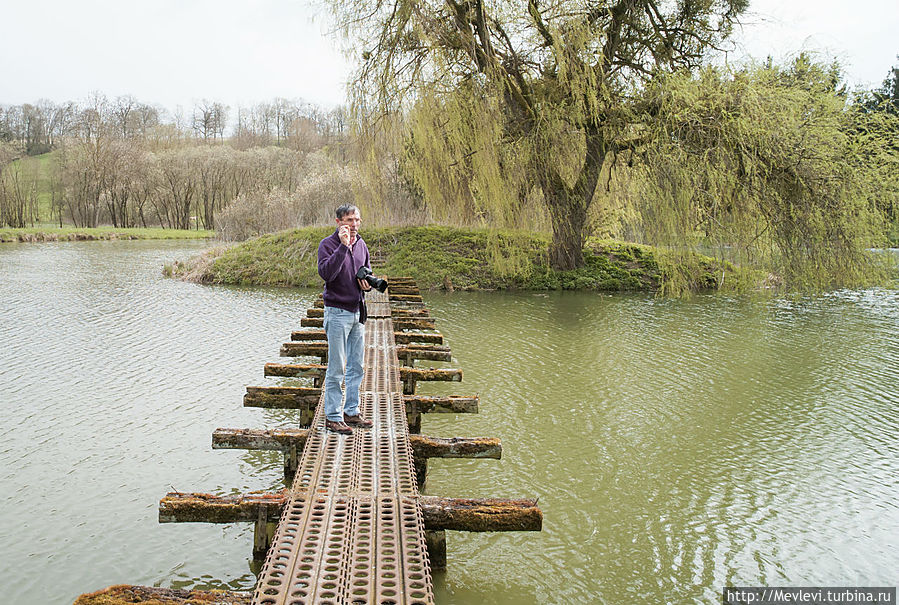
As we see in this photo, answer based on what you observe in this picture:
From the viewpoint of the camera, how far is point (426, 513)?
12.8 feet

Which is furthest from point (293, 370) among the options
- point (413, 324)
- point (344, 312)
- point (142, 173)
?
point (142, 173)

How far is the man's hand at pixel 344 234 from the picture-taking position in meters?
5.00

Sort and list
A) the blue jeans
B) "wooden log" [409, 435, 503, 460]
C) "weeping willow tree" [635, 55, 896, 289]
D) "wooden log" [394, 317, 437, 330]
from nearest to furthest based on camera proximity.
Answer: "wooden log" [409, 435, 503, 460]
the blue jeans
"wooden log" [394, 317, 437, 330]
"weeping willow tree" [635, 55, 896, 289]

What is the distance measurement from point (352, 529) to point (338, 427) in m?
1.50

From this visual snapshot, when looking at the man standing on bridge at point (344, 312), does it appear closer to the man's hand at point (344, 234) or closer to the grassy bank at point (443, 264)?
the man's hand at point (344, 234)

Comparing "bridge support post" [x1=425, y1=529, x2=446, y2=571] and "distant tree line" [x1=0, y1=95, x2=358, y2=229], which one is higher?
"distant tree line" [x1=0, y1=95, x2=358, y2=229]

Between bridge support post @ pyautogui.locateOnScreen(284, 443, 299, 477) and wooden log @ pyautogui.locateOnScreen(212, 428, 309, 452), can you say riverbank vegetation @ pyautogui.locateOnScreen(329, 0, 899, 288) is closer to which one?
bridge support post @ pyautogui.locateOnScreen(284, 443, 299, 477)

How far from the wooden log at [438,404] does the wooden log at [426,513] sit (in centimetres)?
219

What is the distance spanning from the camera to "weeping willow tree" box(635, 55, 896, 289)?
11680 millimetres

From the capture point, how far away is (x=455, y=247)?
796 inches

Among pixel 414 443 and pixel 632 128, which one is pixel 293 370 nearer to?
pixel 414 443

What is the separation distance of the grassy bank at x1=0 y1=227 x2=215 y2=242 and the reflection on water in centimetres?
2756

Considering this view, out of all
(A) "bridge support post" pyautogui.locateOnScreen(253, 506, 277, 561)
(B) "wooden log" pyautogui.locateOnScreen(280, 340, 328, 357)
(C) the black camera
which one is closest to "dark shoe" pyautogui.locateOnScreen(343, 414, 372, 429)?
(C) the black camera

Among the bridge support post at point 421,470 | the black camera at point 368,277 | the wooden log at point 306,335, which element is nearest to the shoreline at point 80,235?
the wooden log at point 306,335
